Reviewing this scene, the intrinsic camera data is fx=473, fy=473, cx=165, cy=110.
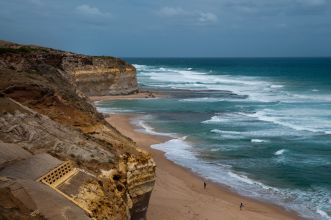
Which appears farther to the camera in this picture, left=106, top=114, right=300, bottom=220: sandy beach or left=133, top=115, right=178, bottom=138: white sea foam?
left=133, top=115, right=178, bottom=138: white sea foam

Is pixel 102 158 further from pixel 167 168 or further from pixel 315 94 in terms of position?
pixel 315 94

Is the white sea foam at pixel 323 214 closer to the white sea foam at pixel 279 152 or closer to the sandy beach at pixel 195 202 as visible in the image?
the sandy beach at pixel 195 202

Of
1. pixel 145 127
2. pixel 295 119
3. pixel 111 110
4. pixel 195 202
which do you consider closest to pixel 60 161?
pixel 195 202

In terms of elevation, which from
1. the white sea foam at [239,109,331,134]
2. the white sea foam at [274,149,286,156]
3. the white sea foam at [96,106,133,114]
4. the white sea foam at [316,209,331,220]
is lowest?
the white sea foam at [316,209,331,220]

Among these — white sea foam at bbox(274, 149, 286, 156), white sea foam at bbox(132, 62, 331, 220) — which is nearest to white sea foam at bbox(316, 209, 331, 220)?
white sea foam at bbox(132, 62, 331, 220)

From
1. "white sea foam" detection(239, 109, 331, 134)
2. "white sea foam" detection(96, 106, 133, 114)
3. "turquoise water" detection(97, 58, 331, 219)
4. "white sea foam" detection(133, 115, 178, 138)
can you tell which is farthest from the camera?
"white sea foam" detection(96, 106, 133, 114)

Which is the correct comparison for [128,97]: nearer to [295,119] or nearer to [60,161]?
[295,119]

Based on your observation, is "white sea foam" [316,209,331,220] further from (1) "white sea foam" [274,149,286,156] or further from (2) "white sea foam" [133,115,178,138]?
(2) "white sea foam" [133,115,178,138]
